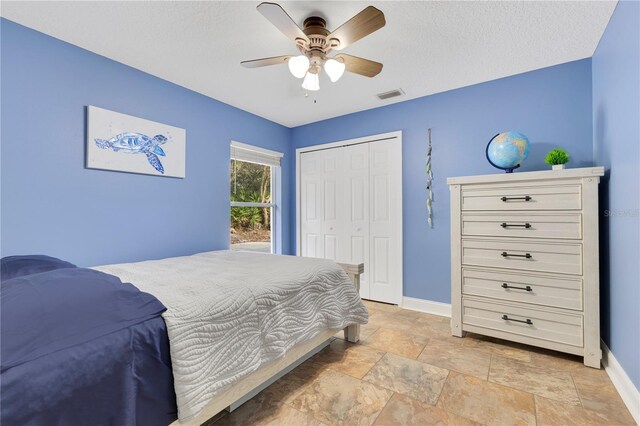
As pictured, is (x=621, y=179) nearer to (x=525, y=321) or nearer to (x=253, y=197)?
(x=525, y=321)

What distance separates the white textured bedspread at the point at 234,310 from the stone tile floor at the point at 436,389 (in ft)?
1.00

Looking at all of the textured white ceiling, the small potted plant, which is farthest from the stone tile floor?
the textured white ceiling

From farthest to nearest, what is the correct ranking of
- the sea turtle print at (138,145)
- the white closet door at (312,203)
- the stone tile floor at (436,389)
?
the white closet door at (312,203) < the sea turtle print at (138,145) < the stone tile floor at (436,389)

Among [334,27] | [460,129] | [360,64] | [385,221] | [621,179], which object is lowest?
[385,221]

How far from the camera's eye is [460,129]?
9.83 ft

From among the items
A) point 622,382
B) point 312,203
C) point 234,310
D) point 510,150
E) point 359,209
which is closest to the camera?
point 234,310

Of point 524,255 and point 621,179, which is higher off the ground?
point 621,179

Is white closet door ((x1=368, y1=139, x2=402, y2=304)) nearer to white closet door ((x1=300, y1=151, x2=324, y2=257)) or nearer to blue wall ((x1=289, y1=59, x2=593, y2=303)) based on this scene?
blue wall ((x1=289, y1=59, x2=593, y2=303))

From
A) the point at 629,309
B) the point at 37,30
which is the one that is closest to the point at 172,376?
the point at 629,309

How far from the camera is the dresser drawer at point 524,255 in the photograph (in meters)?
2.10

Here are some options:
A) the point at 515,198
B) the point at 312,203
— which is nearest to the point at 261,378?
the point at 515,198

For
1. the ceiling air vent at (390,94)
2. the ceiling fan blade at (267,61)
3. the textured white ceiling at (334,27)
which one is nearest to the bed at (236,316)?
the ceiling fan blade at (267,61)

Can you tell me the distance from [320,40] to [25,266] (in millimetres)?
2089

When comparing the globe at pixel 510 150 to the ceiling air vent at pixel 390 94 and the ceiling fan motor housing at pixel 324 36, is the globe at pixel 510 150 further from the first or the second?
the ceiling fan motor housing at pixel 324 36
